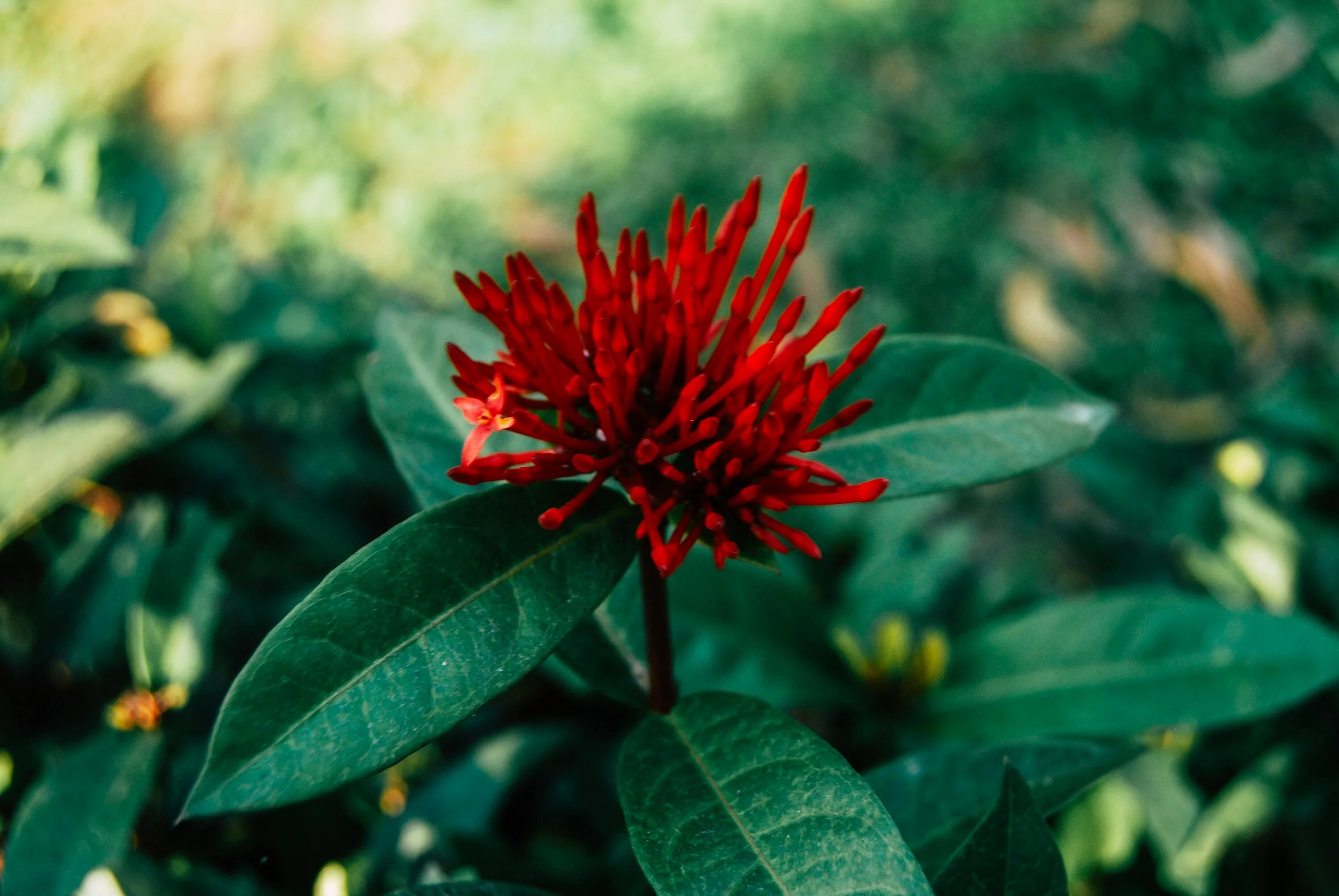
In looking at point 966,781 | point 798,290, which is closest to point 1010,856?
point 966,781

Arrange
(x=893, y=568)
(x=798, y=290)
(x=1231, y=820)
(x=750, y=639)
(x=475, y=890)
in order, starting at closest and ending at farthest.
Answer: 1. (x=475, y=890)
2. (x=750, y=639)
3. (x=1231, y=820)
4. (x=893, y=568)
5. (x=798, y=290)

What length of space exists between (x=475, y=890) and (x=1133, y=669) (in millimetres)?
827

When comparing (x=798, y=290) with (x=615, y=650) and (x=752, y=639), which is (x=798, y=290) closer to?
(x=752, y=639)

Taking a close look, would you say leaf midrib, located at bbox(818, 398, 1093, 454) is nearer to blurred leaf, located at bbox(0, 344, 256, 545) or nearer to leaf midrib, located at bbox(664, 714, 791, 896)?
leaf midrib, located at bbox(664, 714, 791, 896)

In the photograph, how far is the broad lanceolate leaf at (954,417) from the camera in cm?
80

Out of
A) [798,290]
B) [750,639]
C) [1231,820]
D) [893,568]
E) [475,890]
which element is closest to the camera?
[475,890]

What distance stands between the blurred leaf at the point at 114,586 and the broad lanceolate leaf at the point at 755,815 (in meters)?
0.81

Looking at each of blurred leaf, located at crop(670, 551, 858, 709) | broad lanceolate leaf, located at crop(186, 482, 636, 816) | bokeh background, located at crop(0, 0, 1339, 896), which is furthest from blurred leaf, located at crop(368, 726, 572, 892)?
broad lanceolate leaf, located at crop(186, 482, 636, 816)

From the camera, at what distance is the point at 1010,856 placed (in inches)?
26.0

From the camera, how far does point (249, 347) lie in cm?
136

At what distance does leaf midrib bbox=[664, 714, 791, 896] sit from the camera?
2.00ft

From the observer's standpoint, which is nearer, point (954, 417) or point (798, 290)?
point (954, 417)

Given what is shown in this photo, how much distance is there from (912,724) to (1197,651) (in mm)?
361

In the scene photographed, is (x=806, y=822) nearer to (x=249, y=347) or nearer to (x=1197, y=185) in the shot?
(x=249, y=347)
